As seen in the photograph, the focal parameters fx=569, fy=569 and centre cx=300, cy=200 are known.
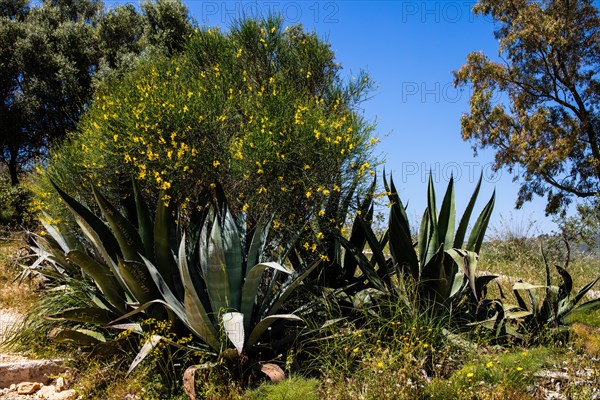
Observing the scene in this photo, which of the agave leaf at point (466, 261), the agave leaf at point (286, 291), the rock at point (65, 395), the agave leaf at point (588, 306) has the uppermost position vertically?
the agave leaf at point (466, 261)

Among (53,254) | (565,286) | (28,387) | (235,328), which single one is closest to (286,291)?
(235,328)

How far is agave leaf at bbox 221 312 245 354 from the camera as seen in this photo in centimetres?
466

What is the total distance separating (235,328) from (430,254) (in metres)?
2.47

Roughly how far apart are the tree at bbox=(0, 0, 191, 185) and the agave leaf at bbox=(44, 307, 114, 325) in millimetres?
15472

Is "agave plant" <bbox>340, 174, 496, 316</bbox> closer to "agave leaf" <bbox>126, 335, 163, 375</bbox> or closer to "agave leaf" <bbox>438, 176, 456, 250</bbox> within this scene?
"agave leaf" <bbox>438, 176, 456, 250</bbox>

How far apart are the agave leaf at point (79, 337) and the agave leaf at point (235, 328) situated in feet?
5.34

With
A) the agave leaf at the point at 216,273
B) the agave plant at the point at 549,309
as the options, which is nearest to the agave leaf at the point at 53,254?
the agave leaf at the point at 216,273

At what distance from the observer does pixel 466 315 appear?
584 cm

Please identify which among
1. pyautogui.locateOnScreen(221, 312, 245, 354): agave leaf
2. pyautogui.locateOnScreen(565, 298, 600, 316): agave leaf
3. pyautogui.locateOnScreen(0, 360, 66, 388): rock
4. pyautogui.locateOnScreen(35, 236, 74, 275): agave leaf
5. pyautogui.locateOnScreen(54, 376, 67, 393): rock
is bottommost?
pyautogui.locateOnScreen(54, 376, 67, 393): rock

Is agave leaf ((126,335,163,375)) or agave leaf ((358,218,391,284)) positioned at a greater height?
agave leaf ((358,218,391,284))

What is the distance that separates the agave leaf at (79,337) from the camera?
215 inches

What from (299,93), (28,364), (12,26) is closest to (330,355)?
(28,364)

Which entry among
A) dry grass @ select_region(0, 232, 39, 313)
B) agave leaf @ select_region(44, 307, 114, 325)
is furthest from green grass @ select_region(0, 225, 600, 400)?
dry grass @ select_region(0, 232, 39, 313)

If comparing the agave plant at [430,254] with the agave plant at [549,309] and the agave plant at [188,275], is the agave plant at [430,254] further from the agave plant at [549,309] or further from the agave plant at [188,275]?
the agave plant at [188,275]
